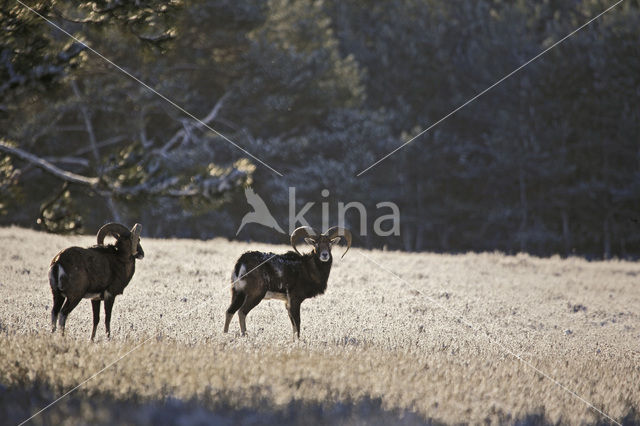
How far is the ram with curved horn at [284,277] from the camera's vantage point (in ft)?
39.4

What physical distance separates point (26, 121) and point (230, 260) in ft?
71.6

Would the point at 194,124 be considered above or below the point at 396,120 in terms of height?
below

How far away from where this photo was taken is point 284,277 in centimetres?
1251

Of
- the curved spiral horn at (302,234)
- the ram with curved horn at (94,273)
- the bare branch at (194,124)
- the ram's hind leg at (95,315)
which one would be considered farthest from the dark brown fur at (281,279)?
the bare branch at (194,124)

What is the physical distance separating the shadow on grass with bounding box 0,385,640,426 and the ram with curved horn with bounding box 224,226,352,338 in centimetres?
409

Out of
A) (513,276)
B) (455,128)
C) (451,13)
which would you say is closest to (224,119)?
(455,128)

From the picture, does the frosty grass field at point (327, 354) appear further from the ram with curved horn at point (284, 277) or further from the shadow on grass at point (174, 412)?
the ram with curved horn at point (284, 277)

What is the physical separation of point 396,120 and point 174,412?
43449mm

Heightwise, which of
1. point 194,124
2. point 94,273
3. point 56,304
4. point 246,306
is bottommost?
point 246,306

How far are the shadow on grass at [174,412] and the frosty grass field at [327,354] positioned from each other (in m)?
0.02

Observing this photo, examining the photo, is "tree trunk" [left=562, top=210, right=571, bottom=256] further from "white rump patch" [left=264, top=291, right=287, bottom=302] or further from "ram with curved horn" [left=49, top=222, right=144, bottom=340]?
"ram with curved horn" [left=49, top=222, right=144, bottom=340]

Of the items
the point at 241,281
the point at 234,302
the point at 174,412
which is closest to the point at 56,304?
the point at 234,302

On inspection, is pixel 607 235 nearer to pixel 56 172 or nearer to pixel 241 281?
pixel 241 281

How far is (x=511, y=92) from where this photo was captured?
47406 millimetres
